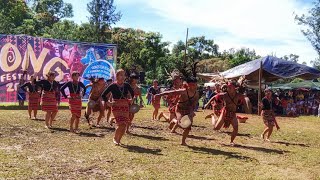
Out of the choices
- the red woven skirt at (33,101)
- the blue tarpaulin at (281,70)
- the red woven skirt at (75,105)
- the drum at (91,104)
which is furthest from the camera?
the blue tarpaulin at (281,70)

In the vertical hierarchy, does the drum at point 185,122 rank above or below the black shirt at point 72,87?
below

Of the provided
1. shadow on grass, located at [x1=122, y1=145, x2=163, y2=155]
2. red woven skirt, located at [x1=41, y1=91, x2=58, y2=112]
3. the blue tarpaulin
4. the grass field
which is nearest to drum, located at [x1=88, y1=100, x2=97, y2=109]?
the grass field

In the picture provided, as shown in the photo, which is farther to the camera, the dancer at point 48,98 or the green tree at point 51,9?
the green tree at point 51,9

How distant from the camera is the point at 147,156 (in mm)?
8359

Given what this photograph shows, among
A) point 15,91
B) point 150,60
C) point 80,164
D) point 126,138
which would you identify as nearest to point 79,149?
point 80,164

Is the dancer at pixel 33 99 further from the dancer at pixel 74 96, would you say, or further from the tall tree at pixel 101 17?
the tall tree at pixel 101 17

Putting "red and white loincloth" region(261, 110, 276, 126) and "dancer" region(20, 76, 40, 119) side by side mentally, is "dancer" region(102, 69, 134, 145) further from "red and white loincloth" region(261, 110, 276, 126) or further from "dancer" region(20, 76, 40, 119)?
"dancer" region(20, 76, 40, 119)

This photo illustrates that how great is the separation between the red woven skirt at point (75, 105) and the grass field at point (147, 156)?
24.6 inches

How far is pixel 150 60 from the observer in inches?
2073

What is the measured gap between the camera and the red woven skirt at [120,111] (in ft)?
30.7

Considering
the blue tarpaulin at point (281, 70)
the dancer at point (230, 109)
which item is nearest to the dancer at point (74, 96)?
the dancer at point (230, 109)

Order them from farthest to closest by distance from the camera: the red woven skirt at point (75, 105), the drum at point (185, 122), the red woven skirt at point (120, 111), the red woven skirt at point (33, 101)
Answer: the red woven skirt at point (33, 101)
the red woven skirt at point (75, 105)
the drum at point (185, 122)
the red woven skirt at point (120, 111)

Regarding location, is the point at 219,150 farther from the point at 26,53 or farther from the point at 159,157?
the point at 26,53

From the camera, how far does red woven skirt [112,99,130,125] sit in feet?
30.7
